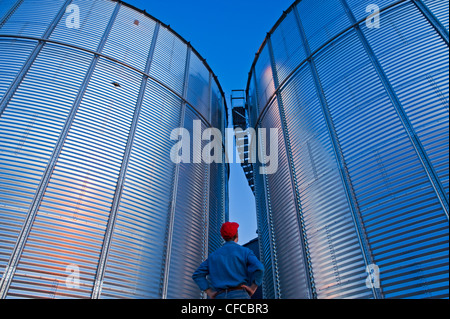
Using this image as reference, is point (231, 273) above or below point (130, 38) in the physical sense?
below

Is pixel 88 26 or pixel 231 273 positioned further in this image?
pixel 88 26

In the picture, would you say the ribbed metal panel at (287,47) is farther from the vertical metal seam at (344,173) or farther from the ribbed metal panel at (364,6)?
the ribbed metal panel at (364,6)

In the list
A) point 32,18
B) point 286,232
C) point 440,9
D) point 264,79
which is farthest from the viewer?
point 264,79

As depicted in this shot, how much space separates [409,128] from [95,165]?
5298mm

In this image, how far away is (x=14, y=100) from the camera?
20.0 ft

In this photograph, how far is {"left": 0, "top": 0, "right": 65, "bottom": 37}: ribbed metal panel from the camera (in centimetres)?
756

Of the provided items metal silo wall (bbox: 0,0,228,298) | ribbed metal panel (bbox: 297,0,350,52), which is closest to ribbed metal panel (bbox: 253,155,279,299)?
metal silo wall (bbox: 0,0,228,298)

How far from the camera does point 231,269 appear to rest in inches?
138

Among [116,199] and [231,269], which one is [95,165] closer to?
[116,199]

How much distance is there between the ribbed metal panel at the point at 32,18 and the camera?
7559mm

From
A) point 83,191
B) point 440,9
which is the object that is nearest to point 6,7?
point 83,191

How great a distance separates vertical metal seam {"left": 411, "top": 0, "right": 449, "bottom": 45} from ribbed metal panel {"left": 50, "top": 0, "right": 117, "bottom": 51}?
7.05 metres

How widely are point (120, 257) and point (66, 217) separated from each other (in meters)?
1.06

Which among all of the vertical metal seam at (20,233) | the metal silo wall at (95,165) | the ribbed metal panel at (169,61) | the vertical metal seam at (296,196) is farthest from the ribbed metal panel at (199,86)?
the vertical metal seam at (20,233)
